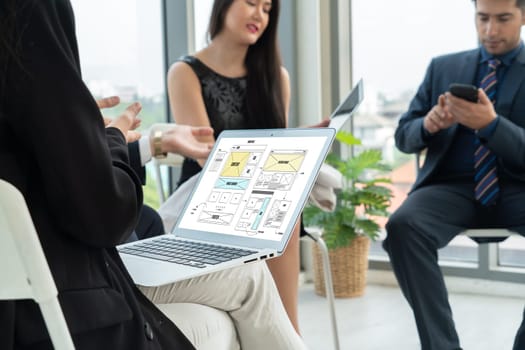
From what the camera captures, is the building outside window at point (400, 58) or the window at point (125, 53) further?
the building outside window at point (400, 58)

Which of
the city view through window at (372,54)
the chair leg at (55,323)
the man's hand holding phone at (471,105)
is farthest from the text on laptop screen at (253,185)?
the city view through window at (372,54)

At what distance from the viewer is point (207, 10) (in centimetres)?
373

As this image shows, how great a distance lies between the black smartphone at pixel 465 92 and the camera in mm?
2395

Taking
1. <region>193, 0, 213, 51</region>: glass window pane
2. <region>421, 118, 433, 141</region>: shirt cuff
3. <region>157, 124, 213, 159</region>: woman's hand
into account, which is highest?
<region>193, 0, 213, 51</region>: glass window pane

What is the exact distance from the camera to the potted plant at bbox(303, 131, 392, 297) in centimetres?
341

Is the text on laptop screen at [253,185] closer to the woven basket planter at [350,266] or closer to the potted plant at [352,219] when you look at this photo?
the potted plant at [352,219]

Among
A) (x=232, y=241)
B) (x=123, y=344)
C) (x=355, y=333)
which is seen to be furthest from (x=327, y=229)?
(x=123, y=344)

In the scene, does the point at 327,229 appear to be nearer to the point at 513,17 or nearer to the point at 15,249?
the point at 513,17

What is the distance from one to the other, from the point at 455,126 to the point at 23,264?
7.10 ft

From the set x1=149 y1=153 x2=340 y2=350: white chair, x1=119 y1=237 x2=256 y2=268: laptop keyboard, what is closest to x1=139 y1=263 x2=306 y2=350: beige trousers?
x1=119 y1=237 x2=256 y2=268: laptop keyboard

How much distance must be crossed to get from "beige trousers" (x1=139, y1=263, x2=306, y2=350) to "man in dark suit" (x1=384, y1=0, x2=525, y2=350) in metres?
1.10

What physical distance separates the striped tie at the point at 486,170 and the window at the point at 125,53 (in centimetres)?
155

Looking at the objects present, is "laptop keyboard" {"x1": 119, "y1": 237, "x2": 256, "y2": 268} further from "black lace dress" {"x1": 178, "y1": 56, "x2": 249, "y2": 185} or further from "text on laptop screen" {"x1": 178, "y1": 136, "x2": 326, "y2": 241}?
"black lace dress" {"x1": 178, "y1": 56, "x2": 249, "y2": 185}

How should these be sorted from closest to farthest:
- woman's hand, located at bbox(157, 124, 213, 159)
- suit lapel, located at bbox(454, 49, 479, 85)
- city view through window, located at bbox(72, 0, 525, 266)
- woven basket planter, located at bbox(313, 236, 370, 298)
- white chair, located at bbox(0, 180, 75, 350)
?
1. white chair, located at bbox(0, 180, 75, 350)
2. woman's hand, located at bbox(157, 124, 213, 159)
3. suit lapel, located at bbox(454, 49, 479, 85)
4. city view through window, located at bbox(72, 0, 525, 266)
5. woven basket planter, located at bbox(313, 236, 370, 298)
